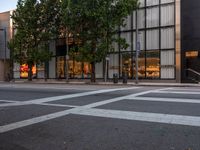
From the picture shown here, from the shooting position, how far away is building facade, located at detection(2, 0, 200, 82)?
91.9ft

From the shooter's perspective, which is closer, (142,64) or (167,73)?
(167,73)

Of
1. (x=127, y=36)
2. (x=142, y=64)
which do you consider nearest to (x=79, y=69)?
(x=127, y=36)

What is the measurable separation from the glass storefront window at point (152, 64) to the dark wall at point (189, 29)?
8.15 feet

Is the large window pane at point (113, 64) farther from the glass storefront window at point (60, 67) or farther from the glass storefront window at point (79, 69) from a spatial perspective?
the glass storefront window at point (60, 67)

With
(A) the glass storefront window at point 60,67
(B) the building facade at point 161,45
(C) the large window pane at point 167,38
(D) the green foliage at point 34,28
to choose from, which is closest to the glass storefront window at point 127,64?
(B) the building facade at point 161,45

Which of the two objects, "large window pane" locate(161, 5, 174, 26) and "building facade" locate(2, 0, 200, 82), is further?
"large window pane" locate(161, 5, 174, 26)

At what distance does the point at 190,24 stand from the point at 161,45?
3.27 metres

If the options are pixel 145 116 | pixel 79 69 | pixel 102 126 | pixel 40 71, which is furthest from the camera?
pixel 40 71

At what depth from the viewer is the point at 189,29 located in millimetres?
28062

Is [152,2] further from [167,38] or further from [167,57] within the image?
[167,57]

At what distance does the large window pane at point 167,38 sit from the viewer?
29175 millimetres

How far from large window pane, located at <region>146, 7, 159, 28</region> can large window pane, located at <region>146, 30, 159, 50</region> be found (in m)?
0.67

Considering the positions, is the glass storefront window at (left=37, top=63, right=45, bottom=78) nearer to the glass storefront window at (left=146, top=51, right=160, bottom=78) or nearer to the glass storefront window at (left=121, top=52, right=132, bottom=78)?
the glass storefront window at (left=121, top=52, right=132, bottom=78)

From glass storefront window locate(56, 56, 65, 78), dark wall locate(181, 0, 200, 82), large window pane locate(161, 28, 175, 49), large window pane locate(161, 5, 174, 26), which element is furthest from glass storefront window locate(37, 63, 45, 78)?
dark wall locate(181, 0, 200, 82)
